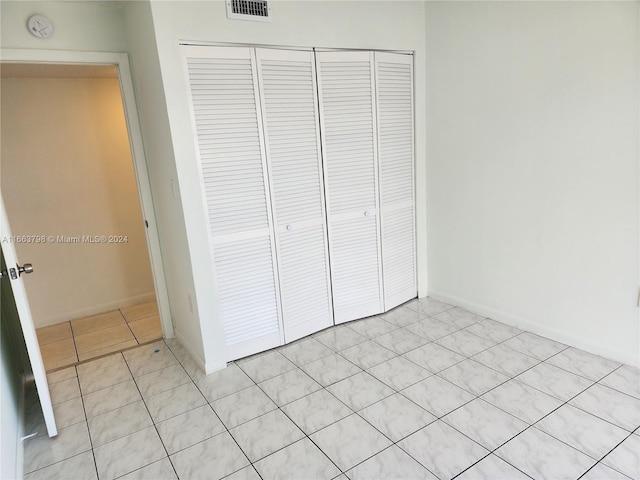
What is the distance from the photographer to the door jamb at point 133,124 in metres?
2.56

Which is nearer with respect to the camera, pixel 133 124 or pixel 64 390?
pixel 64 390

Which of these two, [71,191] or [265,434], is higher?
[71,191]

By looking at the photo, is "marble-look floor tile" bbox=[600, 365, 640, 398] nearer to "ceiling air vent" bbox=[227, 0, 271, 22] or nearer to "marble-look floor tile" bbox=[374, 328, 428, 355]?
"marble-look floor tile" bbox=[374, 328, 428, 355]

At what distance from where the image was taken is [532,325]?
2.96 m

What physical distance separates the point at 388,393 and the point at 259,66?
214 centimetres

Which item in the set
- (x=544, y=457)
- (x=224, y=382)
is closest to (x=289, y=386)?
(x=224, y=382)

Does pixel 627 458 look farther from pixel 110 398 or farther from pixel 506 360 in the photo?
pixel 110 398

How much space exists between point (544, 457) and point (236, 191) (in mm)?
2164

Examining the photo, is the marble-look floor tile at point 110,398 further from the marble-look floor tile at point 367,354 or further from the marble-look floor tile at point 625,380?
the marble-look floor tile at point 625,380

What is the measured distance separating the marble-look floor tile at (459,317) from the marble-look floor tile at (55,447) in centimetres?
252

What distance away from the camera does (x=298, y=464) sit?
1890 millimetres

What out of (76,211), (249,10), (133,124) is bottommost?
(76,211)

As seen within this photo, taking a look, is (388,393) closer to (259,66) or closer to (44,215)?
(259,66)

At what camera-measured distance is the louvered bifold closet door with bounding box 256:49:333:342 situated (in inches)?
106
